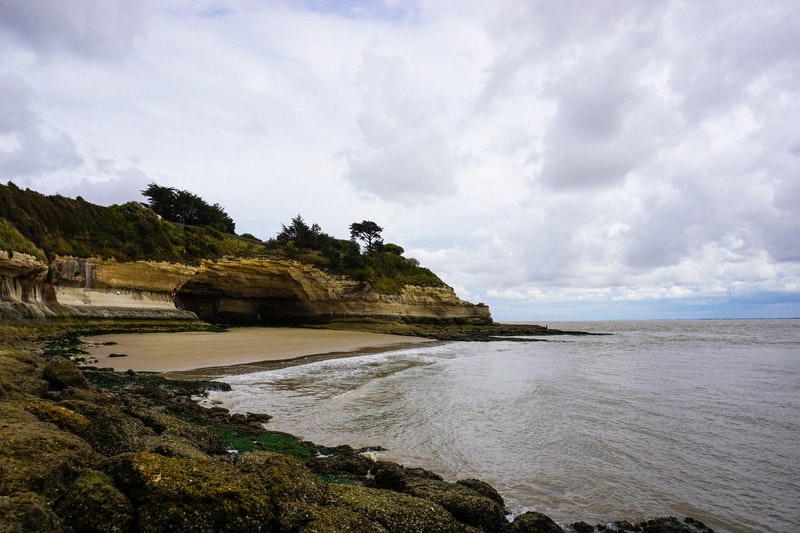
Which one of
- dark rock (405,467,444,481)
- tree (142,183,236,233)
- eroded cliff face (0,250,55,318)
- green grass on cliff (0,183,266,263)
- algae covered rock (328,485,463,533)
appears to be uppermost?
tree (142,183,236,233)

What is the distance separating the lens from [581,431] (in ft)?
29.7

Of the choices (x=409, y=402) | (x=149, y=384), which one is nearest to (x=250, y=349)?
(x=149, y=384)

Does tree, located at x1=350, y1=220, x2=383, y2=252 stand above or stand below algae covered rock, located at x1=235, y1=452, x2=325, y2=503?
above

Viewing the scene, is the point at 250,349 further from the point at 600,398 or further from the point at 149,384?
the point at 600,398

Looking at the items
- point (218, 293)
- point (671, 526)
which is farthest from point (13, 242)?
point (671, 526)

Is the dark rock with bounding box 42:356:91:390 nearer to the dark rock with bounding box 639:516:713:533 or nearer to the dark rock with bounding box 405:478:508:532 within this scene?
the dark rock with bounding box 405:478:508:532

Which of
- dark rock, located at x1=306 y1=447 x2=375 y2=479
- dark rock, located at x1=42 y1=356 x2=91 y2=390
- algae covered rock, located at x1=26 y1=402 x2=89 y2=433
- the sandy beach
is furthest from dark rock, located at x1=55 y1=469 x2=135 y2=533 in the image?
the sandy beach

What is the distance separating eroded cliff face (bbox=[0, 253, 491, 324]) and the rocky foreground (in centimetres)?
2171

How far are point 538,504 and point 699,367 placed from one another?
1949cm

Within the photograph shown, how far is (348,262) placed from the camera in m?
47.7

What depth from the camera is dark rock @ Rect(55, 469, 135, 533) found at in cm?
303

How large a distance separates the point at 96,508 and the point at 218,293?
45686 millimetres

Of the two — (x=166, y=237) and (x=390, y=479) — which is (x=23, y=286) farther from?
(x=390, y=479)

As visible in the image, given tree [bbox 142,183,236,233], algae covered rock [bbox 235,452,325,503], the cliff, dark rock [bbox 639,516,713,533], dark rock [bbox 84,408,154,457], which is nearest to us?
algae covered rock [bbox 235,452,325,503]
